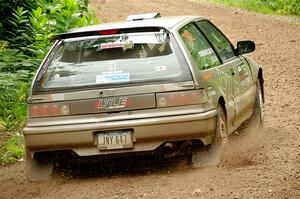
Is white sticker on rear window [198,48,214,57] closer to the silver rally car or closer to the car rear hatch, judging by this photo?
the silver rally car

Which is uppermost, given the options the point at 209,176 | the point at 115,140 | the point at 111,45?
the point at 111,45

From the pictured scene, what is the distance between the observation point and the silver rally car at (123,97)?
254 inches

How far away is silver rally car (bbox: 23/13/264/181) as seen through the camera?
6445mm

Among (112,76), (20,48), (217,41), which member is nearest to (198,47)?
(217,41)

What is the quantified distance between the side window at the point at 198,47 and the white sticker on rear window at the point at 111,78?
754mm

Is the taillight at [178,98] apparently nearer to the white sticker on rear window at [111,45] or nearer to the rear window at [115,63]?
the rear window at [115,63]

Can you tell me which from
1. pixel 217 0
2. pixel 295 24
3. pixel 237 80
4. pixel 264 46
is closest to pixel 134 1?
pixel 217 0

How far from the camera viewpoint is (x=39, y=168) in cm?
695

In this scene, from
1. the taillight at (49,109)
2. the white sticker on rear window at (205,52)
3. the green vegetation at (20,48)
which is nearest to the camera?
the taillight at (49,109)

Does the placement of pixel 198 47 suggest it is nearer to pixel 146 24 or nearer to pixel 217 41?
pixel 146 24

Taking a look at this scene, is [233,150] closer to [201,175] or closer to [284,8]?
[201,175]

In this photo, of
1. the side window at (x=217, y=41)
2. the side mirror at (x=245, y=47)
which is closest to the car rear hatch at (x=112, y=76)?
the side window at (x=217, y=41)

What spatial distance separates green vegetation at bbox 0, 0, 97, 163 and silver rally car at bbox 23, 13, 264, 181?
78.3 inches

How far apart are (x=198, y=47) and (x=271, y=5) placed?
64.3ft
